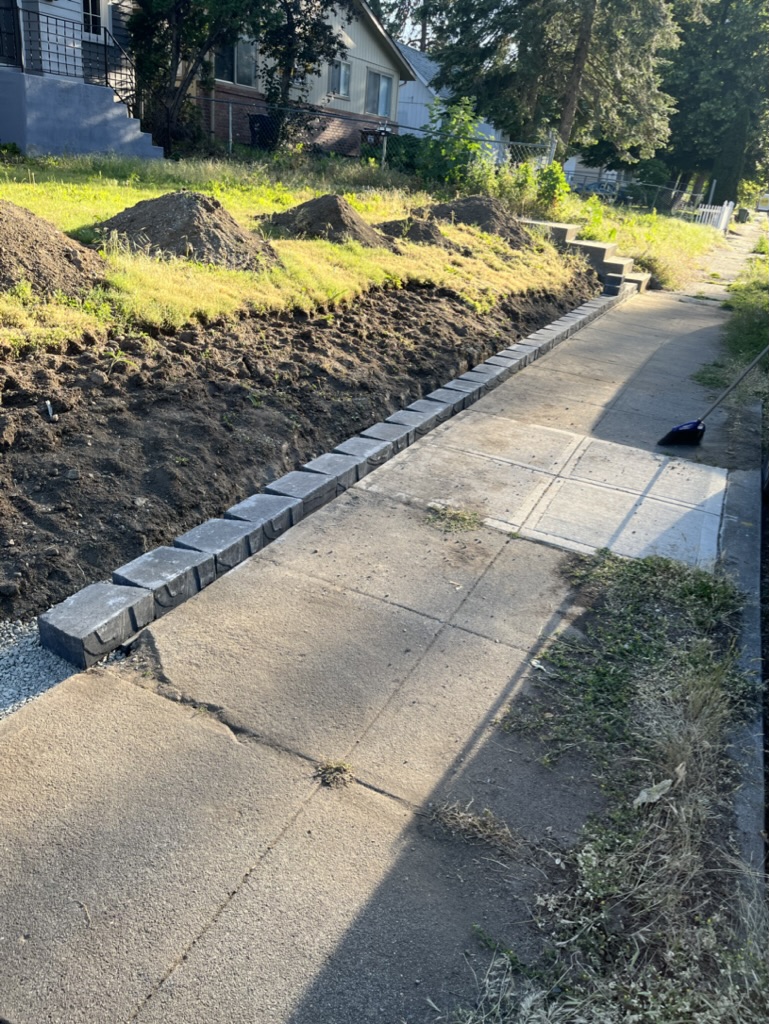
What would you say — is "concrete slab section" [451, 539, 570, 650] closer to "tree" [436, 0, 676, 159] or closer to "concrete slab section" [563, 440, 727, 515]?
"concrete slab section" [563, 440, 727, 515]

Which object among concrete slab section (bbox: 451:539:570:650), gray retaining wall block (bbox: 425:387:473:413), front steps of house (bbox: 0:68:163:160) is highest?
front steps of house (bbox: 0:68:163:160)

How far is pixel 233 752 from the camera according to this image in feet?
8.94

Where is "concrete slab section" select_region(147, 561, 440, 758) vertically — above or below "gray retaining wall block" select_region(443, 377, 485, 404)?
below

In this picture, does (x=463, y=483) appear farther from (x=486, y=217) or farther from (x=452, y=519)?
(x=486, y=217)

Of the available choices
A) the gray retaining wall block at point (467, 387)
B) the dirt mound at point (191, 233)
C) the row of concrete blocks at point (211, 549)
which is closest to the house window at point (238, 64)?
the dirt mound at point (191, 233)

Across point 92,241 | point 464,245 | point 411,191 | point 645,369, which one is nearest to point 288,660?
point 92,241

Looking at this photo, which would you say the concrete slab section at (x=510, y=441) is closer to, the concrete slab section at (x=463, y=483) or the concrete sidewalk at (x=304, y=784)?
the concrete slab section at (x=463, y=483)

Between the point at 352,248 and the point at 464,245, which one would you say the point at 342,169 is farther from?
the point at 352,248

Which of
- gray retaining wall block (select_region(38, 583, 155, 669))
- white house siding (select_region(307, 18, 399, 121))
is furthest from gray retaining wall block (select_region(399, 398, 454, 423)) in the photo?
white house siding (select_region(307, 18, 399, 121))

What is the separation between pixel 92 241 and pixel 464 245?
17.4ft

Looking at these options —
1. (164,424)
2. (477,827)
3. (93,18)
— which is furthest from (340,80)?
(477,827)

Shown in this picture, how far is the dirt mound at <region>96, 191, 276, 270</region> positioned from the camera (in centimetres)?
698

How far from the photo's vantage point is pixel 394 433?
5430 mm

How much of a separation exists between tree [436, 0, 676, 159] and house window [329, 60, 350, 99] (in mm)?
4664
